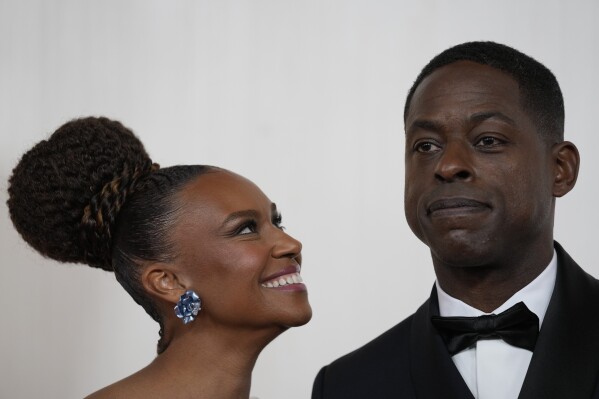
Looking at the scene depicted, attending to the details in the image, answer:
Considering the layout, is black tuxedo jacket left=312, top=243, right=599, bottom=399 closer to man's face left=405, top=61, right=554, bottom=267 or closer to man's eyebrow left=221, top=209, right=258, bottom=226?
man's face left=405, top=61, right=554, bottom=267

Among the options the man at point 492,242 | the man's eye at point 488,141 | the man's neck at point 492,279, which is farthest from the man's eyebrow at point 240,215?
the man's eye at point 488,141

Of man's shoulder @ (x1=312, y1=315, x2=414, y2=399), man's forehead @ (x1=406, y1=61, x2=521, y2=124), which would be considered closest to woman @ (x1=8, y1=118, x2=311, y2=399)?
man's shoulder @ (x1=312, y1=315, x2=414, y2=399)

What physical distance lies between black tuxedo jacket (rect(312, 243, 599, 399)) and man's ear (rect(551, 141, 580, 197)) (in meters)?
0.18

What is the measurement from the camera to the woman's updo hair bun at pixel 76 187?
2723mm

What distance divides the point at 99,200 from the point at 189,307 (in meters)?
0.39

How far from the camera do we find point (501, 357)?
271cm

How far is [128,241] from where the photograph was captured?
9.03 ft

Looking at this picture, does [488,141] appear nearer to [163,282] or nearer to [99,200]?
[163,282]

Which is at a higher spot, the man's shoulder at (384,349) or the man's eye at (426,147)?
the man's eye at (426,147)

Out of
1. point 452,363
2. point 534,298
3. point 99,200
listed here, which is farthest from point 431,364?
point 99,200

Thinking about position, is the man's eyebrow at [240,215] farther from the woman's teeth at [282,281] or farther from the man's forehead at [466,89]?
the man's forehead at [466,89]

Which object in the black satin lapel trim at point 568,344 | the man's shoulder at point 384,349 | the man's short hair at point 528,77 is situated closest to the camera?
the black satin lapel trim at point 568,344

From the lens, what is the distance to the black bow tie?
2652mm

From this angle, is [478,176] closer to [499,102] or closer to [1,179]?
[499,102]
